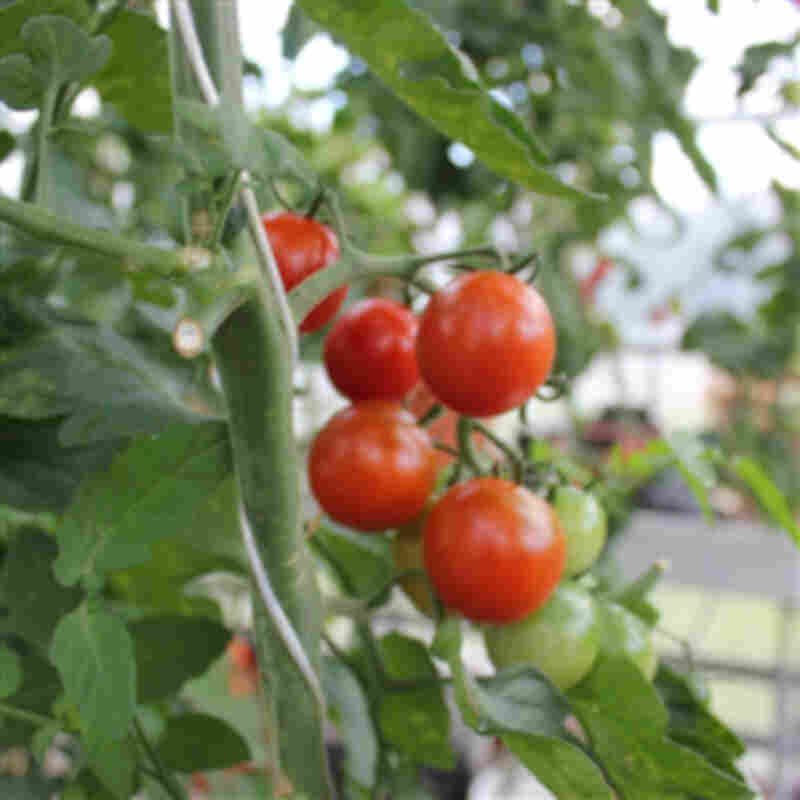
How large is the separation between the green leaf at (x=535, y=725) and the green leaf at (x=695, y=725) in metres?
0.10

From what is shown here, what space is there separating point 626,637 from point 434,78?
28 centimetres

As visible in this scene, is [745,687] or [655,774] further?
[745,687]

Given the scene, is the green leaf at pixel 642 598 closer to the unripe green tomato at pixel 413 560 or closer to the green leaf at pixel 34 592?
the unripe green tomato at pixel 413 560

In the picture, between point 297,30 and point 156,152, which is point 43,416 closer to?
point 297,30

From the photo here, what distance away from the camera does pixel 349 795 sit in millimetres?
469

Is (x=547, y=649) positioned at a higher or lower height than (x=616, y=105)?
lower

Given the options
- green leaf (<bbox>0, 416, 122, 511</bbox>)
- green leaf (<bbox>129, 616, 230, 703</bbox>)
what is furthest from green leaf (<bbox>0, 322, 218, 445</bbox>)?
green leaf (<bbox>129, 616, 230, 703</bbox>)

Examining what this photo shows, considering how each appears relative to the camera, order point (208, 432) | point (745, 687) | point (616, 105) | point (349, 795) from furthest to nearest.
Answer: point (745, 687)
point (616, 105)
point (349, 795)
point (208, 432)

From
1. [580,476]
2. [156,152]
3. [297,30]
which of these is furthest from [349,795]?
[156,152]

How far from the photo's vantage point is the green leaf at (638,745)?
14.6 inches

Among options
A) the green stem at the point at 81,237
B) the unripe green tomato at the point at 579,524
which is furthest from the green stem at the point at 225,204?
the unripe green tomato at the point at 579,524

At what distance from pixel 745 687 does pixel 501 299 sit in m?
2.35

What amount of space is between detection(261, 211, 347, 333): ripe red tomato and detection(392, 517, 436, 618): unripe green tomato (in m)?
0.13

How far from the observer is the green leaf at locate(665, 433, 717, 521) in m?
0.46
